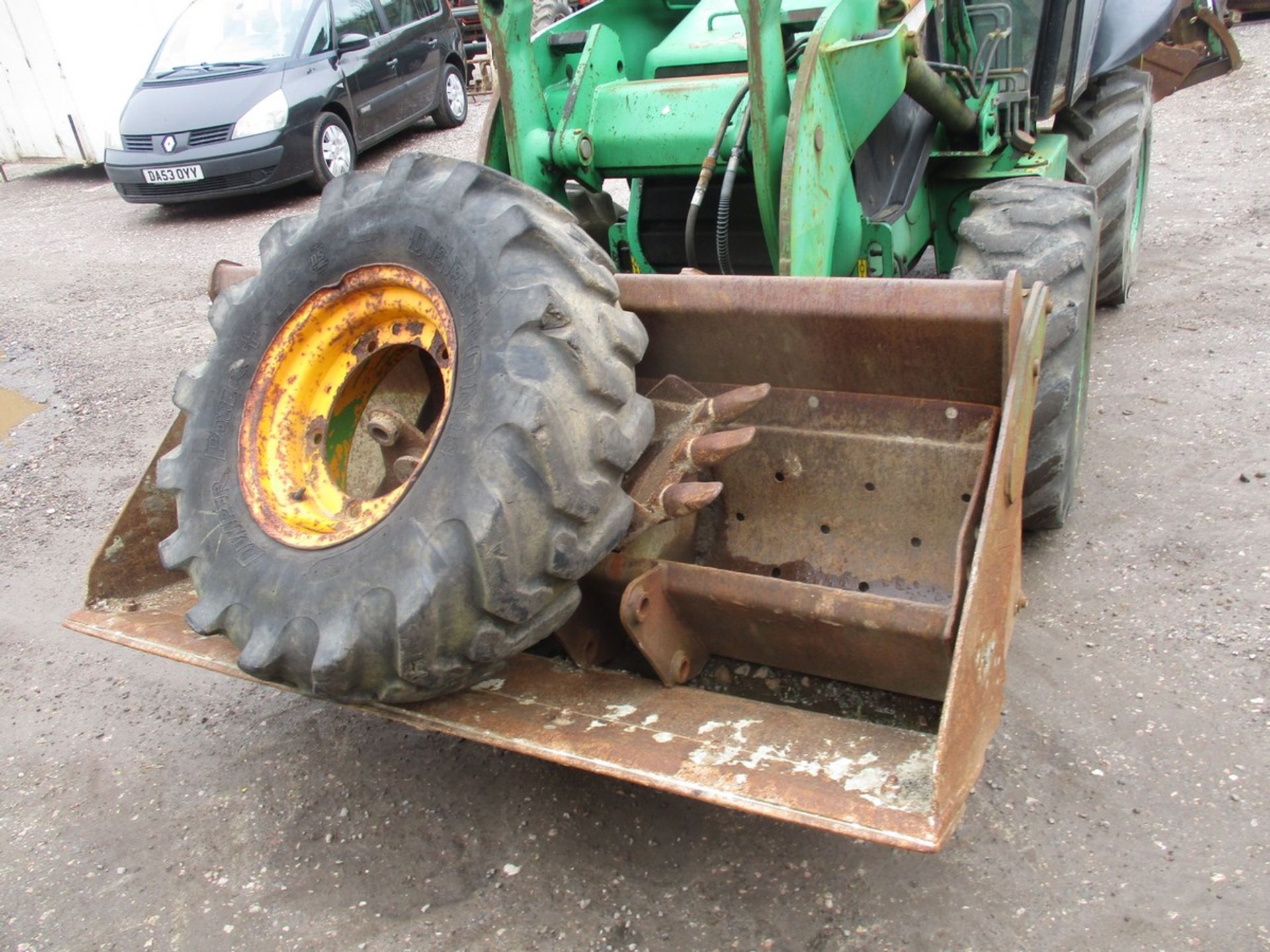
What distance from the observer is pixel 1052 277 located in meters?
3.19

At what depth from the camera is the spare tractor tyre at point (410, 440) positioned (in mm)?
2232

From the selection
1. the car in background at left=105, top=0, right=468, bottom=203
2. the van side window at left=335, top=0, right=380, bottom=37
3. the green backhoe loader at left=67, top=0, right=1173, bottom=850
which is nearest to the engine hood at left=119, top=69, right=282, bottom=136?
the car in background at left=105, top=0, right=468, bottom=203

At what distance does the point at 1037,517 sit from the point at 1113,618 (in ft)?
1.34

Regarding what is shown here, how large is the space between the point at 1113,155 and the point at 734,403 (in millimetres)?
3084

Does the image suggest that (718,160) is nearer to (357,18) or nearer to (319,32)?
(319,32)

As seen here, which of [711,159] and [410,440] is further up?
[711,159]

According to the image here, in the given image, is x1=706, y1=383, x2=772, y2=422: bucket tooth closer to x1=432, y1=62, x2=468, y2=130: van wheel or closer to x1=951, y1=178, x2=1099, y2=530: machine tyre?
x1=951, y1=178, x2=1099, y2=530: machine tyre

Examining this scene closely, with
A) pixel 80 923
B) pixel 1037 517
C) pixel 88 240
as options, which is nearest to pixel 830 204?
pixel 1037 517

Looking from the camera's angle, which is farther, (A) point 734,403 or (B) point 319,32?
(B) point 319,32

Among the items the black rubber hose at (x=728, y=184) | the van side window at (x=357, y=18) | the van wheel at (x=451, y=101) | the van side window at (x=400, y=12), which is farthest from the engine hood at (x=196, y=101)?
the black rubber hose at (x=728, y=184)

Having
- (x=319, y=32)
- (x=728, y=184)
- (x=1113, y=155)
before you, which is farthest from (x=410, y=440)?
(x=319, y=32)

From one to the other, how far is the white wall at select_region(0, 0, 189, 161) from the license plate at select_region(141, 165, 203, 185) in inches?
158

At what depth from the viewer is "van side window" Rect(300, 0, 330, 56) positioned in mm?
10133

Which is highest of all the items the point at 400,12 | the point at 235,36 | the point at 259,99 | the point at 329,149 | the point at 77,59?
the point at 235,36
